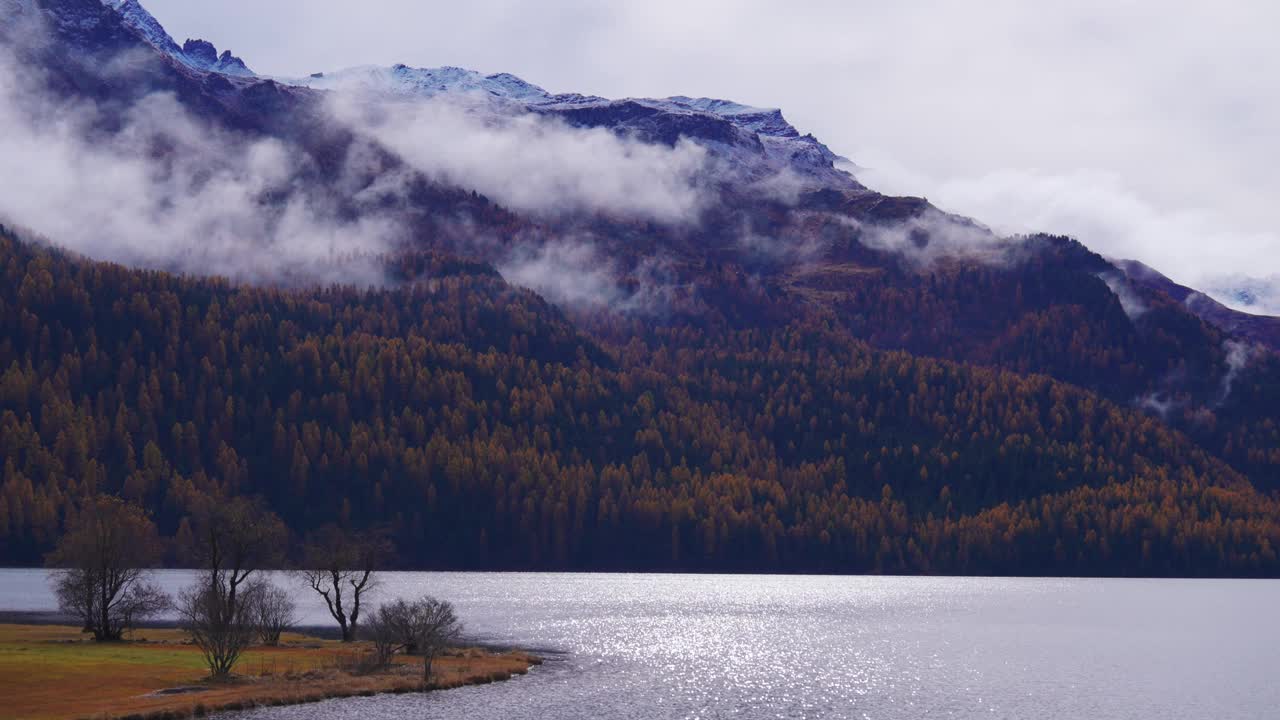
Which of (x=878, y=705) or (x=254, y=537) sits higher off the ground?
(x=254, y=537)

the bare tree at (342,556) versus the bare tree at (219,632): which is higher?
the bare tree at (342,556)

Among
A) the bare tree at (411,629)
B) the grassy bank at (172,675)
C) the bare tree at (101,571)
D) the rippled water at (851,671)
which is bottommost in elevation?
the rippled water at (851,671)

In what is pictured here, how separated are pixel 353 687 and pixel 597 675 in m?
25.5

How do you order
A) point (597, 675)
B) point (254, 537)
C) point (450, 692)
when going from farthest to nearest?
point (254, 537) < point (597, 675) < point (450, 692)

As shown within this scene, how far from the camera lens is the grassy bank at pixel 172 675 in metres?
87.9

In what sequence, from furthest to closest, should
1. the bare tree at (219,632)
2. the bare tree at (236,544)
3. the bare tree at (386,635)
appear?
the bare tree at (236,544) < the bare tree at (386,635) < the bare tree at (219,632)

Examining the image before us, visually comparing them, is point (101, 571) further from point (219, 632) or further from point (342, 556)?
point (219, 632)

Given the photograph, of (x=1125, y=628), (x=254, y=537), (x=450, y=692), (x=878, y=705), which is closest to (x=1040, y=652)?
(x=1125, y=628)

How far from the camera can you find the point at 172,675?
103375 millimetres

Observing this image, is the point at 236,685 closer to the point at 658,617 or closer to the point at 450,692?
the point at 450,692

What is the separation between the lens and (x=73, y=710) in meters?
84.6

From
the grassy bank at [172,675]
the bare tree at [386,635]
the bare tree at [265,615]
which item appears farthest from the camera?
the bare tree at [265,615]

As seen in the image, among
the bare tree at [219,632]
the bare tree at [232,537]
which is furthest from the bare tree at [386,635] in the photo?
the bare tree at [232,537]

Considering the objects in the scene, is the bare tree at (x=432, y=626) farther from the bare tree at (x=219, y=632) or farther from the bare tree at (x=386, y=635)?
the bare tree at (x=219, y=632)
